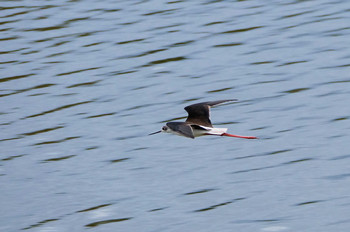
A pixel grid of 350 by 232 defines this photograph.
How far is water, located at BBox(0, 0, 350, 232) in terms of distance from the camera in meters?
12.4

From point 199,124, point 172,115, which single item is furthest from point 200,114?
point 172,115

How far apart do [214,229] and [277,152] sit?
2.17 metres

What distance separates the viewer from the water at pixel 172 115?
12.4 meters

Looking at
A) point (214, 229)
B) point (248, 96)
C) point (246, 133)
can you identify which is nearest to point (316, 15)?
point (248, 96)

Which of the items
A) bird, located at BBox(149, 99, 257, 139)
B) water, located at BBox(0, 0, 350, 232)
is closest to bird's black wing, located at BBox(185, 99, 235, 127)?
bird, located at BBox(149, 99, 257, 139)

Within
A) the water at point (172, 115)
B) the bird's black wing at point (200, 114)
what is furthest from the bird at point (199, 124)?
the water at point (172, 115)

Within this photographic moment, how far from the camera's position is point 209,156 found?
45.0ft

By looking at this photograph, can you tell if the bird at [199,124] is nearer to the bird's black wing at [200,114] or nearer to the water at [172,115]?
the bird's black wing at [200,114]

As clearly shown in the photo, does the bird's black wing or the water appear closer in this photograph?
the water

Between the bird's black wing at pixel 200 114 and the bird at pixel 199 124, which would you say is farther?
the bird's black wing at pixel 200 114

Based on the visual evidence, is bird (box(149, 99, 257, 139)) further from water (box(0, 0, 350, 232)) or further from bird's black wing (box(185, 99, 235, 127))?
water (box(0, 0, 350, 232))

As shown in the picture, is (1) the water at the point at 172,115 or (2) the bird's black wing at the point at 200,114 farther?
(2) the bird's black wing at the point at 200,114

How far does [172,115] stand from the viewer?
15.2 m

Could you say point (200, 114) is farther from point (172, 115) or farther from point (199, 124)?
point (172, 115)
